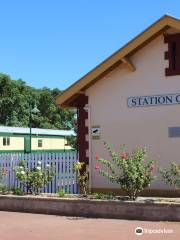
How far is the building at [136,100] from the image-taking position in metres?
14.7

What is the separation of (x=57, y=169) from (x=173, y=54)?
4.92 metres

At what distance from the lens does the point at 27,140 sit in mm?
41844

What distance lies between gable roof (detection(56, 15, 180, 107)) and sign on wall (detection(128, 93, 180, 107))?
0.98 m

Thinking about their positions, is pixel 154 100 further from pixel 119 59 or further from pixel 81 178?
pixel 81 178

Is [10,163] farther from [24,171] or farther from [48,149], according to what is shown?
[48,149]

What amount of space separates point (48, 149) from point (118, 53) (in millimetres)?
31092

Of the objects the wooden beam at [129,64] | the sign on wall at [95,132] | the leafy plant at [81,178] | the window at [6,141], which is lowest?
the leafy plant at [81,178]

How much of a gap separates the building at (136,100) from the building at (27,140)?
21519mm

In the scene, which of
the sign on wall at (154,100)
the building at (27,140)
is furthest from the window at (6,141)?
the sign on wall at (154,100)

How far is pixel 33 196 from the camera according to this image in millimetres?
13250

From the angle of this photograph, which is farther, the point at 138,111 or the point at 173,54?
the point at 138,111

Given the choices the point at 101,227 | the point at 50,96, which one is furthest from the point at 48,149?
the point at 101,227

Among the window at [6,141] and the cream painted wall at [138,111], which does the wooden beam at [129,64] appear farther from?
the window at [6,141]

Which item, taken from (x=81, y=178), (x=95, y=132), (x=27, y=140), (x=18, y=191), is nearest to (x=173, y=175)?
(x=81, y=178)
